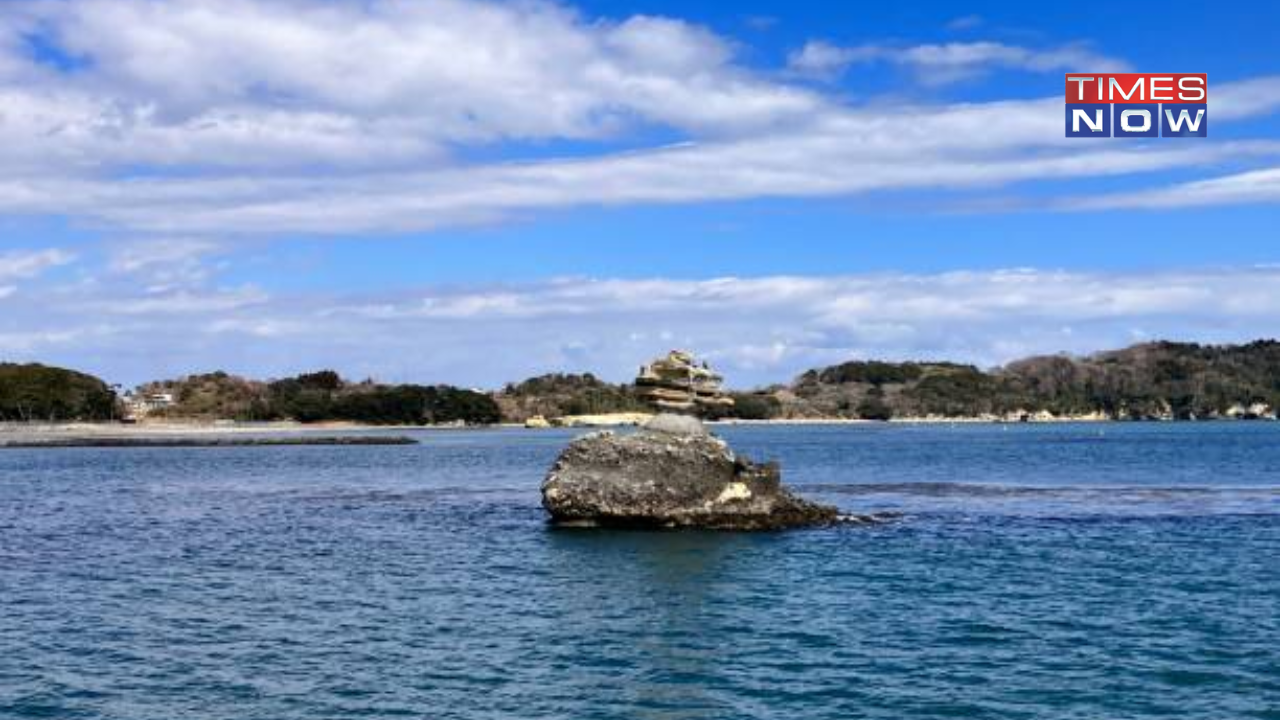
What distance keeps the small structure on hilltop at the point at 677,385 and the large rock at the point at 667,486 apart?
2.50 meters

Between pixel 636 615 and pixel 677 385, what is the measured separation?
22.6m

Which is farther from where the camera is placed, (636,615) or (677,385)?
(677,385)

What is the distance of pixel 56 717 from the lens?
800 inches

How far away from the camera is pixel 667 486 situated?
4788 cm

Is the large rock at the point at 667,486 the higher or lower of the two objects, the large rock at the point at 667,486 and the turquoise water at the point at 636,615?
the higher

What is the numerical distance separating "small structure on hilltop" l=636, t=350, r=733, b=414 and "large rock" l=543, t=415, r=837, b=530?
2500mm

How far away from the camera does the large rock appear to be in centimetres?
4794

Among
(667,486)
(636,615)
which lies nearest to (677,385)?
(667,486)

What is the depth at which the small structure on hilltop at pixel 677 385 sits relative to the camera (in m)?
51.8

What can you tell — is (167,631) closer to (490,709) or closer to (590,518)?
(490,709)

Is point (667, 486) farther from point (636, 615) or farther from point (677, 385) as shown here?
point (636, 615)

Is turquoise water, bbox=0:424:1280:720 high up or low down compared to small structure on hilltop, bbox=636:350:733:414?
down

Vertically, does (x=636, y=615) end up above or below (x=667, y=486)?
below

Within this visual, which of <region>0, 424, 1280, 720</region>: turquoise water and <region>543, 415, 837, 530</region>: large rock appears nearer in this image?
<region>0, 424, 1280, 720</region>: turquoise water
